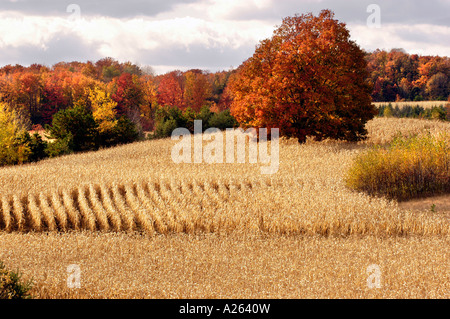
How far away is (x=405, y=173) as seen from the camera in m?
15.9

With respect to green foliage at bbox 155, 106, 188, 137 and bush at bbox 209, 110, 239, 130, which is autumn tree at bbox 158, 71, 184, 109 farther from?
bush at bbox 209, 110, 239, 130

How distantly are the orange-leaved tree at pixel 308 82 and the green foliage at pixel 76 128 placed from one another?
1231cm

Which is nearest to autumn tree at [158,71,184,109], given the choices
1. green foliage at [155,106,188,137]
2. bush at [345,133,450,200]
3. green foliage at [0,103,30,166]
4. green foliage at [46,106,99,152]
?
green foliage at [155,106,188,137]

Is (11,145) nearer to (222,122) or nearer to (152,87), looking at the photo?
(222,122)

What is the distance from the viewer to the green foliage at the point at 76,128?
30125mm

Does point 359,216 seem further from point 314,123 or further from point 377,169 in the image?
point 314,123

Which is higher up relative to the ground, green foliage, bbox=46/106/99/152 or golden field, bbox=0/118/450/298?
green foliage, bbox=46/106/99/152

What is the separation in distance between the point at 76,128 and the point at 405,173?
2313 centimetres

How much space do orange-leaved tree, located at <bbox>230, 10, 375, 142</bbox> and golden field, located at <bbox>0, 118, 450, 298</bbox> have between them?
13.1ft

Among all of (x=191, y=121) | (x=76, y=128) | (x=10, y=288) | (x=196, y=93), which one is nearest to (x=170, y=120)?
(x=191, y=121)

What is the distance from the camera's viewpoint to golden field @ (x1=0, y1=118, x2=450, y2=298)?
7.50 m

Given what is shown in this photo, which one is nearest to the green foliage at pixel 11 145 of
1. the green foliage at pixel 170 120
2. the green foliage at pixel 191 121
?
the green foliage at pixel 170 120

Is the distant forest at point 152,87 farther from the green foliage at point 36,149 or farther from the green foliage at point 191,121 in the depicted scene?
the green foliage at point 36,149
